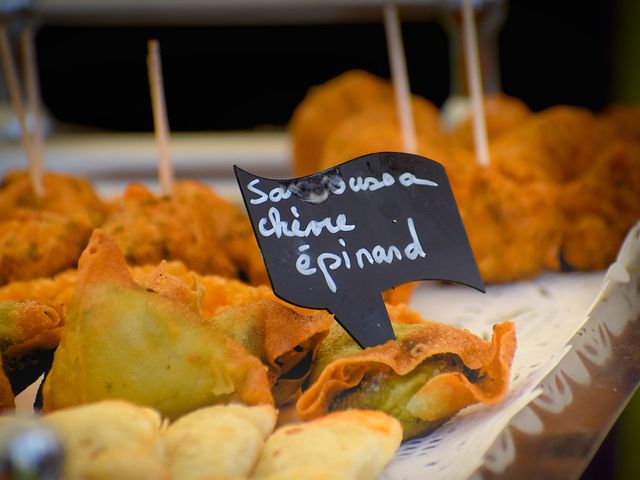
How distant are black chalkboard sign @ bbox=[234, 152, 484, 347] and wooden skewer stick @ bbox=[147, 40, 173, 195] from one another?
46 centimetres

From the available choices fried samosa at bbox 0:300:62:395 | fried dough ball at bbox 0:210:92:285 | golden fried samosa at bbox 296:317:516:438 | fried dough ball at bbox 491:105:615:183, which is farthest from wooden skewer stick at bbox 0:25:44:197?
fried dough ball at bbox 491:105:615:183

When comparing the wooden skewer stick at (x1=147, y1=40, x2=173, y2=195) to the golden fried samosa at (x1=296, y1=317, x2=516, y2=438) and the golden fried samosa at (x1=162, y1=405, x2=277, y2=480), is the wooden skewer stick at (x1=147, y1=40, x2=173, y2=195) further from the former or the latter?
the golden fried samosa at (x1=162, y1=405, x2=277, y2=480)

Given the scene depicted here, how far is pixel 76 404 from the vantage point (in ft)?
3.02

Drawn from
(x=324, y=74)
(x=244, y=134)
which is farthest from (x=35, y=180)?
(x=324, y=74)

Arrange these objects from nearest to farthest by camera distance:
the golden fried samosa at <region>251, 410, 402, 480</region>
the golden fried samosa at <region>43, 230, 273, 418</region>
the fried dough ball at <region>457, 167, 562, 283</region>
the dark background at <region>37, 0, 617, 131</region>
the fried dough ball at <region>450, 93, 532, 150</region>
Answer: the golden fried samosa at <region>251, 410, 402, 480</region>
the golden fried samosa at <region>43, 230, 273, 418</region>
the fried dough ball at <region>457, 167, 562, 283</region>
the fried dough ball at <region>450, 93, 532, 150</region>
the dark background at <region>37, 0, 617, 131</region>

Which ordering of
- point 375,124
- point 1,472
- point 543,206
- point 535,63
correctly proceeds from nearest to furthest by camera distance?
point 1,472
point 543,206
point 375,124
point 535,63

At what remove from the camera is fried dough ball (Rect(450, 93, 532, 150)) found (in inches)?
94.6

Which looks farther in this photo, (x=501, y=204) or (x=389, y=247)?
(x=501, y=204)

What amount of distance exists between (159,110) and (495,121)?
122 centimetres

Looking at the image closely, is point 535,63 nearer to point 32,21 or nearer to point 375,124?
point 375,124

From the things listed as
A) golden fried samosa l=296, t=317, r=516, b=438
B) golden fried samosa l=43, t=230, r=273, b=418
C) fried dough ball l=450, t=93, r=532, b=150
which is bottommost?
fried dough ball l=450, t=93, r=532, b=150

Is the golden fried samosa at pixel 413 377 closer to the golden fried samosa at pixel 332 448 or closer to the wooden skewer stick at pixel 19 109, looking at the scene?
the golden fried samosa at pixel 332 448

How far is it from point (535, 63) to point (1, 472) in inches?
129

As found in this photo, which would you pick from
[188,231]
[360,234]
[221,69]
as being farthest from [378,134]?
[221,69]
